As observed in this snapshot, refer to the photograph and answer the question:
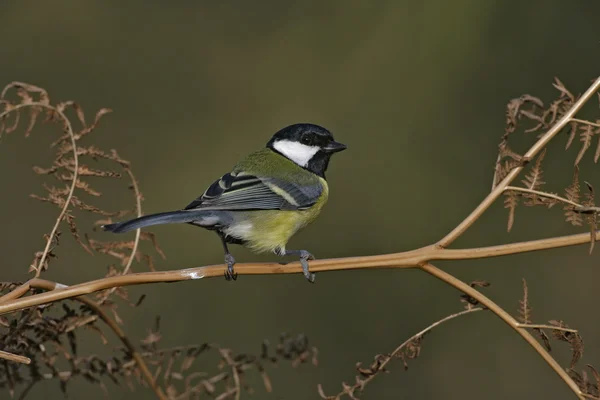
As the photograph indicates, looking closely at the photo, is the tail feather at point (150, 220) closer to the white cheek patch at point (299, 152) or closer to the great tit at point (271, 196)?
the great tit at point (271, 196)

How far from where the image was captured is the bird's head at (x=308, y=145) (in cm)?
309

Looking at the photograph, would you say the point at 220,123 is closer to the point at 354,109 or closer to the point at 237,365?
the point at 354,109

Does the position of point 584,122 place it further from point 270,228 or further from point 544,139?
point 270,228

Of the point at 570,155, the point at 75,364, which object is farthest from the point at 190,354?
the point at 570,155

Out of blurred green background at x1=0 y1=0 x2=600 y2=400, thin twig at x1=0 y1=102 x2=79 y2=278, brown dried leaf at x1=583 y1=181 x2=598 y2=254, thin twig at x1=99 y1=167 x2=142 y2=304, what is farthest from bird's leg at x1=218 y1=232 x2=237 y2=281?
blurred green background at x1=0 y1=0 x2=600 y2=400

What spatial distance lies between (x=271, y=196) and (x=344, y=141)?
5.81ft

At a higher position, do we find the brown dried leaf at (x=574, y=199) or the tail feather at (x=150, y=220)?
the brown dried leaf at (x=574, y=199)

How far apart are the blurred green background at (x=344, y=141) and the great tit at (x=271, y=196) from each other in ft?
3.87

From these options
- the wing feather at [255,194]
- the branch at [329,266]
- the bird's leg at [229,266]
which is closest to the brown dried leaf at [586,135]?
the branch at [329,266]

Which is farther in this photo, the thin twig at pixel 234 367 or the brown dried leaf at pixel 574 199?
the thin twig at pixel 234 367

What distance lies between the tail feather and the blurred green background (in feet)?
5.33

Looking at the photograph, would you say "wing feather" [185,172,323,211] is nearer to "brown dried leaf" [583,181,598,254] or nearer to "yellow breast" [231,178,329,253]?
"yellow breast" [231,178,329,253]

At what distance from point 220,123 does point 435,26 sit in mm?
1494

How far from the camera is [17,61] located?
4531 mm
